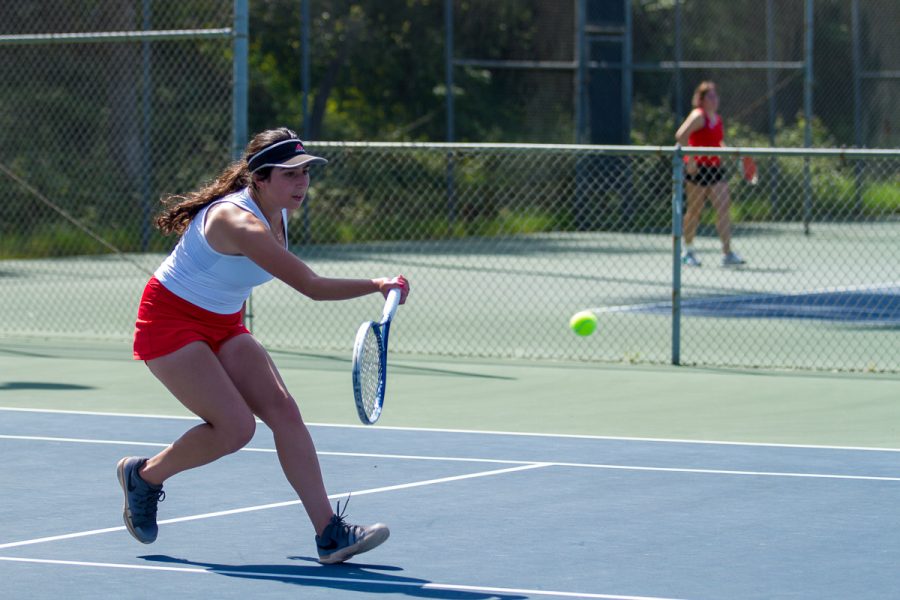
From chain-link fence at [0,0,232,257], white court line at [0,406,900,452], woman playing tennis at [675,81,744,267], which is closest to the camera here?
white court line at [0,406,900,452]

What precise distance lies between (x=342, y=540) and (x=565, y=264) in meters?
14.3

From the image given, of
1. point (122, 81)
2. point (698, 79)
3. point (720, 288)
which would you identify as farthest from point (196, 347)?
point (698, 79)

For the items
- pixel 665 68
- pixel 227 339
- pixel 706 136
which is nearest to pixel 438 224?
pixel 665 68

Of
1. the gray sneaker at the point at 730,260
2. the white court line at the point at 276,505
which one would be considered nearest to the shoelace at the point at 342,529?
the white court line at the point at 276,505

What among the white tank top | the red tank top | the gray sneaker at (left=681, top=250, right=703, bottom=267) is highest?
the white tank top

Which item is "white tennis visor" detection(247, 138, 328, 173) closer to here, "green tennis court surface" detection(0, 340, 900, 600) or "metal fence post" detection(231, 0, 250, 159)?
"green tennis court surface" detection(0, 340, 900, 600)

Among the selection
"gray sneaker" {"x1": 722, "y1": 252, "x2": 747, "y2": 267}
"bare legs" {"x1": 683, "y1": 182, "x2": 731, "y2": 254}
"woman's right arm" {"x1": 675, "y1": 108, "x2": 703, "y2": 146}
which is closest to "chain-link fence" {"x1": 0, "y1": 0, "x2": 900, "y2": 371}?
"gray sneaker" {"x1": 722, "y1": 252, "x2": 747, "y2": 267}

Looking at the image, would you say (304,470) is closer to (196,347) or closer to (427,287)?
(196,347)

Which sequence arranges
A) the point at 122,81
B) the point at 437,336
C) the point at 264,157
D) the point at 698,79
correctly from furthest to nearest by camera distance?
the point at 698,79
the point at 122,81
the point at 437,336
the point at 264,157

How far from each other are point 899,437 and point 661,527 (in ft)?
9.16

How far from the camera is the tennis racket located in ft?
18.6

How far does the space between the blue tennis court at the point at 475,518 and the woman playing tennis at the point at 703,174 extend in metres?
8.88

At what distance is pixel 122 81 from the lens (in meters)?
21.8

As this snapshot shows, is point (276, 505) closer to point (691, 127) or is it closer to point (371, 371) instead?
point (371, 371)
